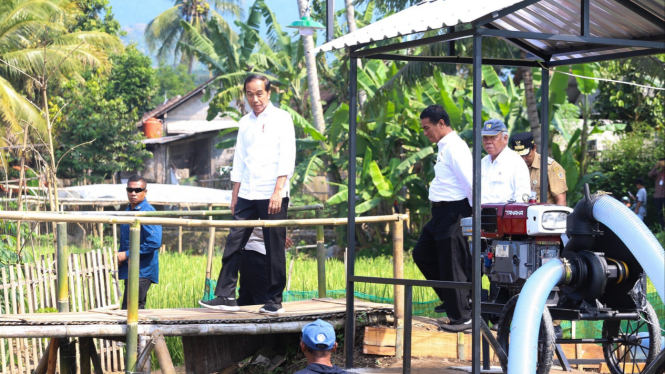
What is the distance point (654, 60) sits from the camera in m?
13.4

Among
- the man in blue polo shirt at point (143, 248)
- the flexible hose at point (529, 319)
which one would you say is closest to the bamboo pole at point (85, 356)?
the man in blue polo shirt at point (143, 248)

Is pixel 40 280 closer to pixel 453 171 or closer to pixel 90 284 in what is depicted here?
pixel 90 284

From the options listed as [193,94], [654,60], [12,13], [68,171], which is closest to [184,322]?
[654,60]

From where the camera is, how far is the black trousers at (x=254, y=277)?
688 centimetres

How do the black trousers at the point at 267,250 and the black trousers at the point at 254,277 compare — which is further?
the black trousers at the point at 254,277

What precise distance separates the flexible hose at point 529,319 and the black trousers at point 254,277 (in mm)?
2896

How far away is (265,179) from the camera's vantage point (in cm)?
618

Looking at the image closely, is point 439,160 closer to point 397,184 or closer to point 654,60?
point 654,60

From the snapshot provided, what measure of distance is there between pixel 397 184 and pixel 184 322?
10749mm

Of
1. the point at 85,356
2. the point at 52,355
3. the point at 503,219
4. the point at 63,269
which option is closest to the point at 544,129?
the point at 503,219

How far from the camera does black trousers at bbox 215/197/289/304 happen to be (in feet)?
20.0

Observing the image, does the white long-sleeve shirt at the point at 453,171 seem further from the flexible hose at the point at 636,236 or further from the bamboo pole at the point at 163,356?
the bamboo pole at the point at 163,356

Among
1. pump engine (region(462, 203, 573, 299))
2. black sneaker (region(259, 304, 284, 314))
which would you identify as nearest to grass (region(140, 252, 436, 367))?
black sneaker (region(259, 304, 284, 314))

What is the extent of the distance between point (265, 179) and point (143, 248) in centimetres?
141
